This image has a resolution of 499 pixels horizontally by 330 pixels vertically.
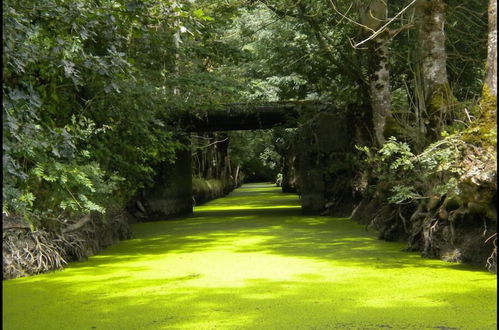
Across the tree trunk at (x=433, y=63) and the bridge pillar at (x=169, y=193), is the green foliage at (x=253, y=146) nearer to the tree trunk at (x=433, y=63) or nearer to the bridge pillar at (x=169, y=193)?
the bridge pillar at (x=169, y=193)

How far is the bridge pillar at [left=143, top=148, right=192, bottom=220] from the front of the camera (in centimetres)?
1321

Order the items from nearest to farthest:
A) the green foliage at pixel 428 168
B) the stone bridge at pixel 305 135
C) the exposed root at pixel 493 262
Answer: the exposed root at pixel 493 262
the green foliage at pixel 428 168
the stone bridge at pixel 305 135

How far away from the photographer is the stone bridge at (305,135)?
12.7 metres

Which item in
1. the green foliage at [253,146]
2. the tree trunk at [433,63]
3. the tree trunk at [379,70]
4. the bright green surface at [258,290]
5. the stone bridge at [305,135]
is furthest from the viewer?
the green foliage at [253,146]

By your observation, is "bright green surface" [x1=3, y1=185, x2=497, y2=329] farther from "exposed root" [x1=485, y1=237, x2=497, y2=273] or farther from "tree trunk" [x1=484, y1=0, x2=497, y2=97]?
"tree trunk" [x1=484, y1=0, x2=497, y2=97]

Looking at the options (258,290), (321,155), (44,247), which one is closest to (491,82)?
(258,290)

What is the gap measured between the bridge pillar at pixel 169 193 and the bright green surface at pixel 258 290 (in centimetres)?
541

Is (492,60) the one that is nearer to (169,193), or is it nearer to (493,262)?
(493,262)

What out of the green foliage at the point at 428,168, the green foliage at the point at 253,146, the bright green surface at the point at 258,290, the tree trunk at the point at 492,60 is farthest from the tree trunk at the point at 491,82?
the green foliage at the point at 253,146

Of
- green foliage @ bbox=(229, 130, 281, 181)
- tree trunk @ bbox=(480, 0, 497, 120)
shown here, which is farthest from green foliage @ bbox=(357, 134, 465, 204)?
green foliage @ bbox=(229, 130, 281, 181)

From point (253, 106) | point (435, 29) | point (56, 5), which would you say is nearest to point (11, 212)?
point (56, 5)

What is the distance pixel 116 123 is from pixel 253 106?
5183 mm

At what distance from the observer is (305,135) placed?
12.8 metres

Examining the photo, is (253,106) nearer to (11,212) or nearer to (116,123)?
(116,123)
